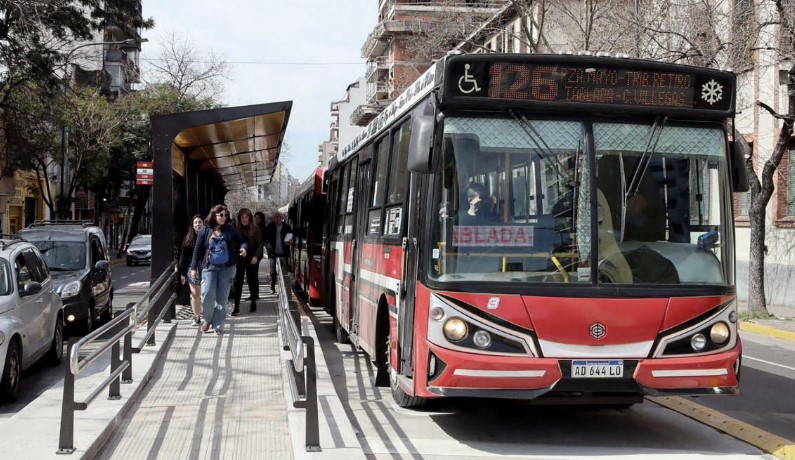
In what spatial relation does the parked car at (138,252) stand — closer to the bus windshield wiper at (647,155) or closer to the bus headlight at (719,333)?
the bus windshield wiper at (647,155)

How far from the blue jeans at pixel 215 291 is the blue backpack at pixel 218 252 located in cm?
13

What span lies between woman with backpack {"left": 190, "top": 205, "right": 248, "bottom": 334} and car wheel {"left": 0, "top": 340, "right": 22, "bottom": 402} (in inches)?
140

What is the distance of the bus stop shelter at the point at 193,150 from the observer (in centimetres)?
1570

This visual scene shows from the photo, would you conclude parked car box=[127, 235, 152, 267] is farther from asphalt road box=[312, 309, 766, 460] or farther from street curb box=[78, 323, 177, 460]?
asphalt road box=[312, 309, 766, 460]

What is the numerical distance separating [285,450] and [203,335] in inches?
265

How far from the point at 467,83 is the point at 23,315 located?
A: 6.00 metres

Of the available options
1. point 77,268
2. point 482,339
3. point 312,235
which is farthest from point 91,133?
point 482,339

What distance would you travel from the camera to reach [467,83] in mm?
7285

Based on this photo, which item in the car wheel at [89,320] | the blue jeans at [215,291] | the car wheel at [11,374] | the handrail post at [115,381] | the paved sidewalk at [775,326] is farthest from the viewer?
the paved sidewalk at [775,326]

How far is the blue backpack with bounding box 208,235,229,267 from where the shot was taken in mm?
13148

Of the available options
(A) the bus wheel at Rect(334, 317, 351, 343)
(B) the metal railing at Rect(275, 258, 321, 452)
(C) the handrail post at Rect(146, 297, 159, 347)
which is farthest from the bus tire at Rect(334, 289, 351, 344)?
(B) the metal railing at Rect(275, 258, 321, 452)

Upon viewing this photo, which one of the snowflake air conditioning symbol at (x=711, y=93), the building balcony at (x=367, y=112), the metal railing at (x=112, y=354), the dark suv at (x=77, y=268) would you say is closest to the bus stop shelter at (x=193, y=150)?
the dark suv at (x=77, y=268)

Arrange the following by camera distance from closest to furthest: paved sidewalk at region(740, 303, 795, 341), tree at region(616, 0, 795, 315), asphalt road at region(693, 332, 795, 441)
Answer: asphalt road at region(693, 332, 795, 441) → paved sidewalk at region(740, 303, 795, 341) → tree at region(616, 0, 795, 315)

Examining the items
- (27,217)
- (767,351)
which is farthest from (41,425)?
(27,217)
